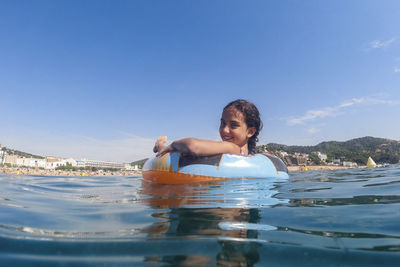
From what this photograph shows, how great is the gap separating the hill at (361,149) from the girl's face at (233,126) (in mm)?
73718

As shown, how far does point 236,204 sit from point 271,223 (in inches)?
31.3

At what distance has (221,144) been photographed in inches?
196

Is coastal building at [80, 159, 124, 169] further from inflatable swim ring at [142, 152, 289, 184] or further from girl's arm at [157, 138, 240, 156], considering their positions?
girl's arm at [157, 138, 240, 156]

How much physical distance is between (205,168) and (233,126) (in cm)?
139

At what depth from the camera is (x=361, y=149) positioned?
120 m

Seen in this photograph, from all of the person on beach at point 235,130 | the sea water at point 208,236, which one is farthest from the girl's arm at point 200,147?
the sea water at point 208,236

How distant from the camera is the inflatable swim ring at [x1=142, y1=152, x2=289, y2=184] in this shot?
4883 mm

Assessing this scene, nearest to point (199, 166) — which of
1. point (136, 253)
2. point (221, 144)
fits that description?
point (221, 144)

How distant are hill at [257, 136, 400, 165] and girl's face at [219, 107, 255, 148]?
73718mm

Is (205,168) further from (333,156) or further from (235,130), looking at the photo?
(333,156)

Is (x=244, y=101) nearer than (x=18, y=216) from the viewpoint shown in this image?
No

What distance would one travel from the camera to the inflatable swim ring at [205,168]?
4883 millimetres

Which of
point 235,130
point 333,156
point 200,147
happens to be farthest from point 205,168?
point 333,156

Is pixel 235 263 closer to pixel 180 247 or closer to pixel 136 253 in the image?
pixel 180 247
